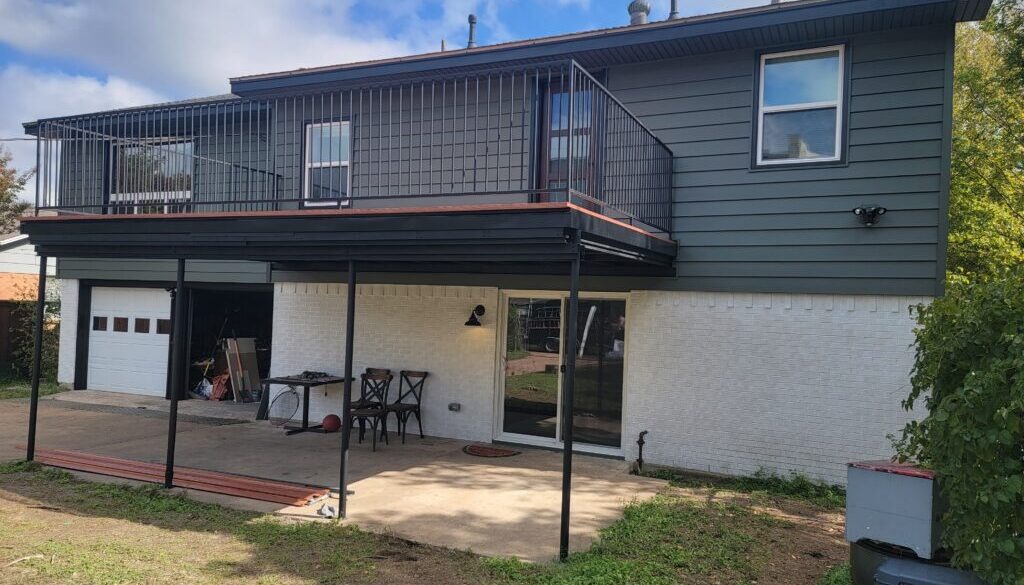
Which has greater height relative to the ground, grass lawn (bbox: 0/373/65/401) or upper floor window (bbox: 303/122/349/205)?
upper floor window (bbox: 303/122/349/205)

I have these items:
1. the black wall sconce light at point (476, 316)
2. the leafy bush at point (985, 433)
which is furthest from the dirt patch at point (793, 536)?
the black wall sconce light at point (476, 316)

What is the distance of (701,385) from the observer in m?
7.21

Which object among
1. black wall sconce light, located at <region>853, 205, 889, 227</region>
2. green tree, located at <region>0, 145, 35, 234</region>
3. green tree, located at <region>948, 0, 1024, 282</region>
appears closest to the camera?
black wall sconce light, located at <region>853, 205, 889, 227</region>

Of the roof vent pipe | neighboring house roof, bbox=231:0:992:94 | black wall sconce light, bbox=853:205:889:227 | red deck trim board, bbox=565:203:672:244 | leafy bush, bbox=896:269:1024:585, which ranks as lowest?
leafy bush, bbox=896:269:1024:585

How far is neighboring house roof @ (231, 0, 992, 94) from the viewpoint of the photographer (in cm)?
619

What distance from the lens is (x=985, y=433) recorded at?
314 centimetres

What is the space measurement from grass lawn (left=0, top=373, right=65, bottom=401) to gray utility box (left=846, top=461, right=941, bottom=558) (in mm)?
12542

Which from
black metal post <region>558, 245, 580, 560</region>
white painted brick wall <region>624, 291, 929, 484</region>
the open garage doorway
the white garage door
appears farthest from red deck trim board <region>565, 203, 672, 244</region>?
the white garage door

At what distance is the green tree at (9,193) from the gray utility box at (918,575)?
26592 mm

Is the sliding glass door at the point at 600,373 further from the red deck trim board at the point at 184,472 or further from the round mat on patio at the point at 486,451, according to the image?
the red deck trim board at the point at 184,472

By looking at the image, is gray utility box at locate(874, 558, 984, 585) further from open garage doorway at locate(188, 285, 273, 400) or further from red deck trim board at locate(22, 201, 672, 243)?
open garage doorway at locate(188, 285, 273, 400)

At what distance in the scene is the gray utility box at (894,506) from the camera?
3643 mm

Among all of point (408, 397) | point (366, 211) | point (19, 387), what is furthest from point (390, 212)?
point (19, 387)

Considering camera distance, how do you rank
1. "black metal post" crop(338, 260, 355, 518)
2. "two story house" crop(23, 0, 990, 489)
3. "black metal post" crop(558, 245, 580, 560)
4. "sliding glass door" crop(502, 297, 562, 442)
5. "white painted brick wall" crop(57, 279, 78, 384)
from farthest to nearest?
1. "white painted brick wall" crop(57, 279, 78, 384)
2. "sliding glass door" crop(502, 297, 562, 442)
3. "two story house" crop(23, 0, 990, 489)
4. "black metal post" crop(338, 260, 355, 518)
5. "black metal post" crop(558, 245, 580, 560)
